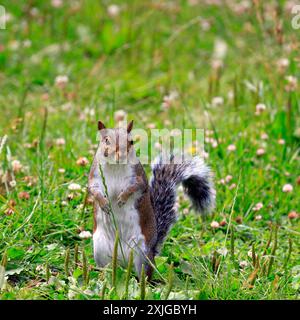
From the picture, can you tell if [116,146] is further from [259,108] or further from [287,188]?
[259,108]

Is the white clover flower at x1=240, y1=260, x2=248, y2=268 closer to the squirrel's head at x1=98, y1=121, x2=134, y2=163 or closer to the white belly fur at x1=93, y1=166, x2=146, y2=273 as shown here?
the white belly fur at x1=93, y1=166, x2=146, y2=273

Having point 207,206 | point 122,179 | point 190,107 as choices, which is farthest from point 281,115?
point 122,179

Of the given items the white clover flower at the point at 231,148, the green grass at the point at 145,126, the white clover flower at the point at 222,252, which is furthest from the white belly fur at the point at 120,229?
the white clover flower at the point at 231,148

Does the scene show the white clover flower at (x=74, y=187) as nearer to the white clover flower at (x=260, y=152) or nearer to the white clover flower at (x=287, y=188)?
the white clover flower at (x=287, y=188)

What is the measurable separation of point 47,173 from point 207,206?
943mm

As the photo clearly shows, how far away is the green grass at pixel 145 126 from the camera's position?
3674 millimetres

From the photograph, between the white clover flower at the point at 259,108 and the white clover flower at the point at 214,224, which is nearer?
the white clover flower at the point at 214,224

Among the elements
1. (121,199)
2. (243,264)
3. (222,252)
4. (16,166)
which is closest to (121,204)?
(121,199)

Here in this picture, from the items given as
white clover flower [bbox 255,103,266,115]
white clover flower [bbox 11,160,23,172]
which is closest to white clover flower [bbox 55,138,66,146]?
white clover flower [bbox 11,160,23,172]

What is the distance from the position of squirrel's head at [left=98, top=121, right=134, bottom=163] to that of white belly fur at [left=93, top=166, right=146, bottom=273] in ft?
0.25

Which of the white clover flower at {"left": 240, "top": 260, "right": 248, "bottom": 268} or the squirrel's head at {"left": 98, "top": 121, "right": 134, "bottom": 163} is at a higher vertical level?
the squirrel's head at {"left": 98, "top": 121, "right": 134, "bottom": 163}

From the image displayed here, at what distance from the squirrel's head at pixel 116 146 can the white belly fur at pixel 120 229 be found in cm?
8

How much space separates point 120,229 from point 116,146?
14.8 inches

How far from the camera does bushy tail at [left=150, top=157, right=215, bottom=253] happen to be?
4.00 metres
